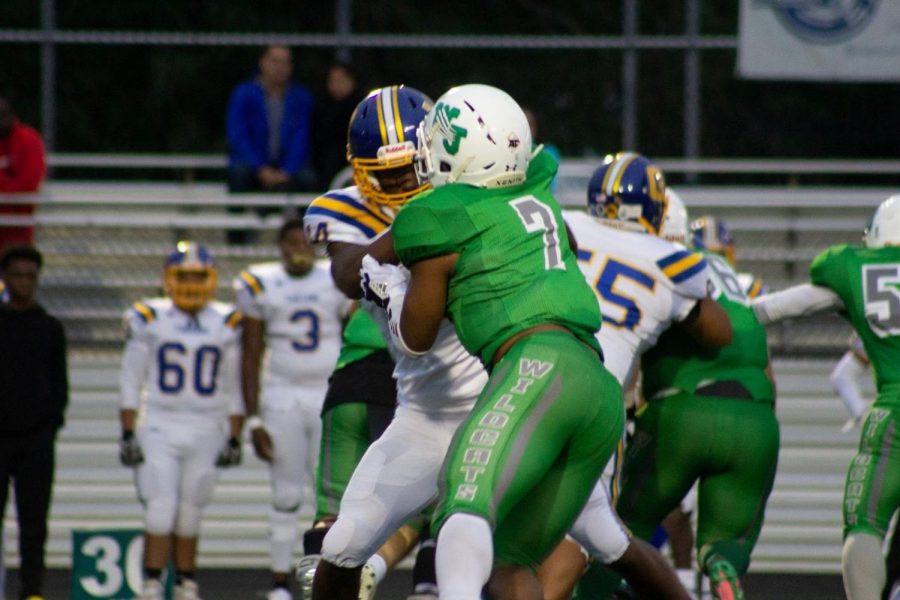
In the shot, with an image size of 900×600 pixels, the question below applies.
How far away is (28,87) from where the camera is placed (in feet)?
58.9

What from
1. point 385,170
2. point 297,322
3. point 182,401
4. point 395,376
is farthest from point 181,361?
point 395,376

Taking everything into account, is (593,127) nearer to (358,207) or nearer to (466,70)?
(466,70)

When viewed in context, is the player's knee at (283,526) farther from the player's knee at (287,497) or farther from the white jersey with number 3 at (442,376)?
the white jersey with number 3 at (442,376)

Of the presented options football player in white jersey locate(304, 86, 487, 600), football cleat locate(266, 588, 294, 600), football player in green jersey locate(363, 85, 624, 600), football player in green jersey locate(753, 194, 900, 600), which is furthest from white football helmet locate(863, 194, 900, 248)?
football cleat locate(266, 588, 294, 600)

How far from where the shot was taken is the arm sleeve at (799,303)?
6910 millimetres

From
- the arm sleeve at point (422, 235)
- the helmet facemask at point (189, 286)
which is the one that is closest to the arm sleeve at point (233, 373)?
the helmet facemask at point (189, 286)

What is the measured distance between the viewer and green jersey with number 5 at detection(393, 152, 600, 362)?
4.93 meters

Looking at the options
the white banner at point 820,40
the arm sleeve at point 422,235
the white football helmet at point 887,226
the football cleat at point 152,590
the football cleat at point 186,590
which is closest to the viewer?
the arm sleeve at point 422,235

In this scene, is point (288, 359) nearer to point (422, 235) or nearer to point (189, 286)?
point (189, 286)

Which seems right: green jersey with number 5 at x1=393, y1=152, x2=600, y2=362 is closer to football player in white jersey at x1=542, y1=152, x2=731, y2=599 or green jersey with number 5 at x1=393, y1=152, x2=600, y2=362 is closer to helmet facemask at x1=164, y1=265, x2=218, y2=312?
football player in white jersey at x1=542, y1=152, x2=731, y2=599

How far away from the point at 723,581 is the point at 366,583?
143 centimetres

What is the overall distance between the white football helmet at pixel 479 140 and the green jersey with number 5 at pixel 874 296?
2.14 m

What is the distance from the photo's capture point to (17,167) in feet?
38.0

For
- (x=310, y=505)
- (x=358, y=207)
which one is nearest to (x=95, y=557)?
(x=310, y=505)
